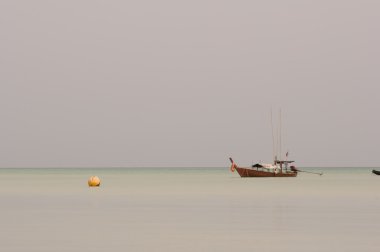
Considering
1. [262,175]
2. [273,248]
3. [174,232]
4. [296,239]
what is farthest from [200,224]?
[262,175]

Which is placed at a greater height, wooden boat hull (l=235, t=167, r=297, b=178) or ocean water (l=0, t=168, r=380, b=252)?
ocean water (l=0, t=168, r=380, b=252)

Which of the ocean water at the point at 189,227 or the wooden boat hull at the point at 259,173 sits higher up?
the ocean water at the point at 189,227

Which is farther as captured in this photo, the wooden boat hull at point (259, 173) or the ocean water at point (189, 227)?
the wooden boat hull at point (259, 173)

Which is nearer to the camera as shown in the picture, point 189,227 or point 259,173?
point 189,227

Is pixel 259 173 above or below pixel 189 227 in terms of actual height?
below

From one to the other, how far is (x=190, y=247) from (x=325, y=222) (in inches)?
445

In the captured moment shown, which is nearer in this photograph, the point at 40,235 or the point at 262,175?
the point at 40,235

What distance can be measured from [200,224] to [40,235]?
25.1ft

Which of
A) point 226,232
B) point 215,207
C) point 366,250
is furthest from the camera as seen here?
point 215,207

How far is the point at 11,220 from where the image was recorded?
1479 inches

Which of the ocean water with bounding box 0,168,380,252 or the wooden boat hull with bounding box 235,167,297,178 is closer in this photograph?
the ocean water with bounding box 0,168,380,252

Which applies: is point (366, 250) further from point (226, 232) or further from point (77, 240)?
point (77, 240)

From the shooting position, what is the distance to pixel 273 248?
25.9 meters

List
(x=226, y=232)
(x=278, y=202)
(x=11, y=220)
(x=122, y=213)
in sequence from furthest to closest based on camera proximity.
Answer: (x=278, y=202)
(x=122, y=213)
(x=11, y=220)
(x=226, y=232)
